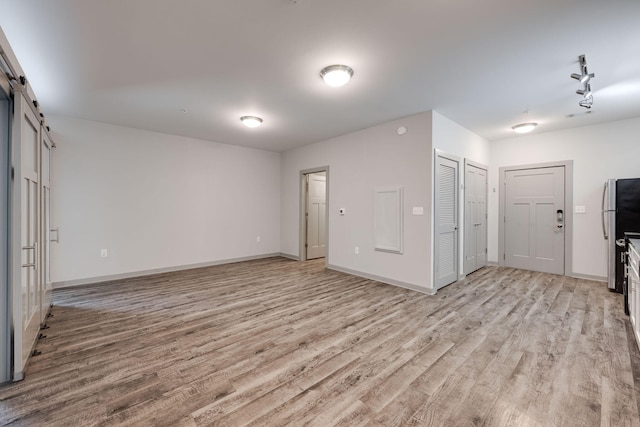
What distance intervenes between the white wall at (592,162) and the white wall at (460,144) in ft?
3.58

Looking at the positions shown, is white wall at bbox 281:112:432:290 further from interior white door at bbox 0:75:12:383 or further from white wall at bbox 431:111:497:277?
interior white door at bbox 0:75:12:383

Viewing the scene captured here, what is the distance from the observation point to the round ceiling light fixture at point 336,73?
268 centimetres

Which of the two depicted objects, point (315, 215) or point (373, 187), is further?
point (315, 215)

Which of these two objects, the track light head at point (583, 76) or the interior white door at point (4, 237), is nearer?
the interior white door at point (4, 237)

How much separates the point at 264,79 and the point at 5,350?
3164 millimetres

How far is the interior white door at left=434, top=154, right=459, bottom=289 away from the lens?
4.09m

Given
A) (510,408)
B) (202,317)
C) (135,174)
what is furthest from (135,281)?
(510,408)

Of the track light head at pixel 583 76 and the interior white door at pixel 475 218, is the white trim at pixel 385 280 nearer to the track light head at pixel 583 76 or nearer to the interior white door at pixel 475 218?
the interior white door at pixel 475 218

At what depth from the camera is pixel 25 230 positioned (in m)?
2.16

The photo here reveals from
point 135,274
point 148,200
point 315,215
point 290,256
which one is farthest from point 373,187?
point 135,274

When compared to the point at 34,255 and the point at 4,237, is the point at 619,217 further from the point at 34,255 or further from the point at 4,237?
the point at 34,255

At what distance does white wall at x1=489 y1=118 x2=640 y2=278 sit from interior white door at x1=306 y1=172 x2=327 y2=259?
180 inches

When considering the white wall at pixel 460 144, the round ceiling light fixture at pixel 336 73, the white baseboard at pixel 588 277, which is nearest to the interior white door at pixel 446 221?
the white wall at pixel 460 144

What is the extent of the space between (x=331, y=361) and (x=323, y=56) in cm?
274
